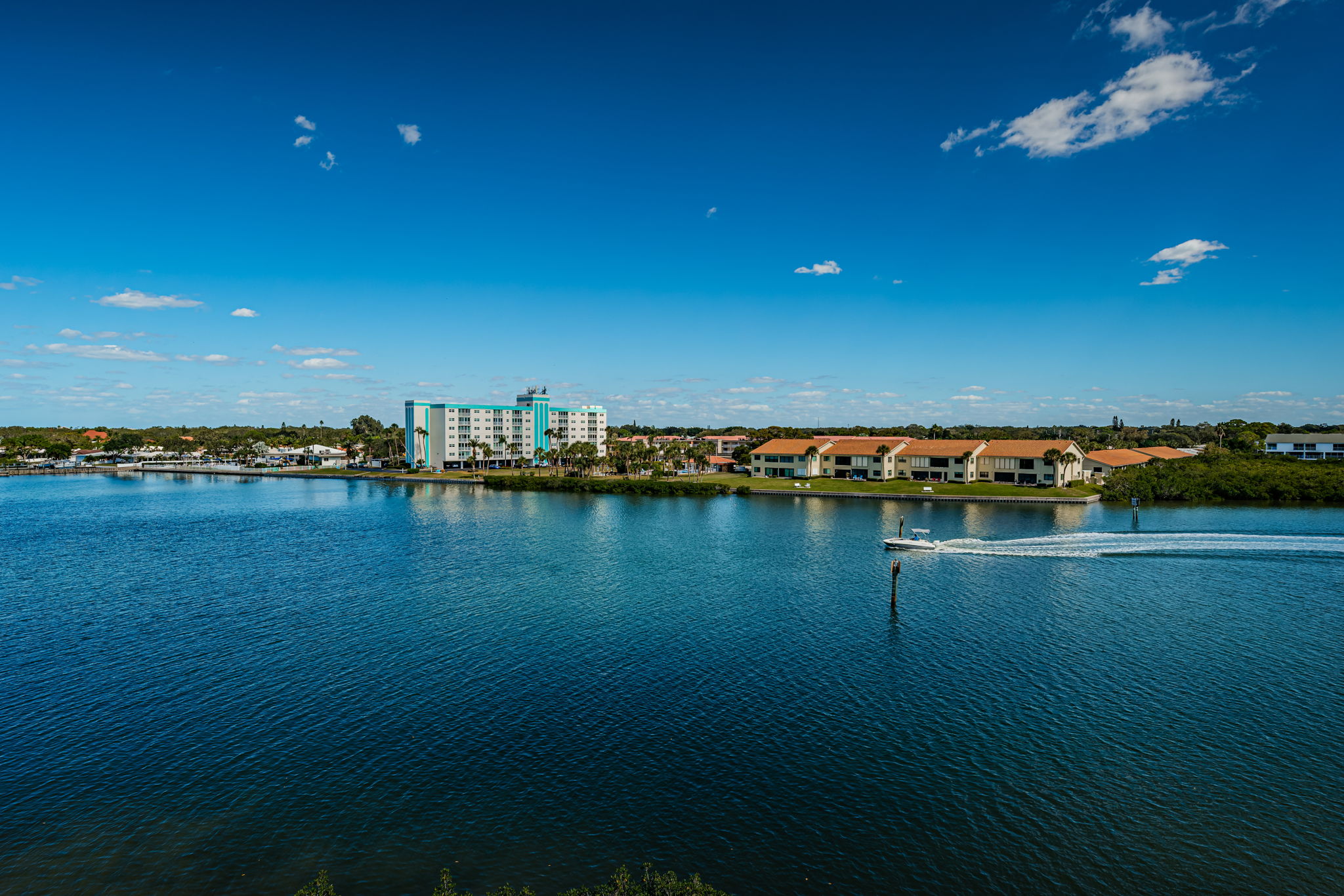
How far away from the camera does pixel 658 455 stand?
156750mm

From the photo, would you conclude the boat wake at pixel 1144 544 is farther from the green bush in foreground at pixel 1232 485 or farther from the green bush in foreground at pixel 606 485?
the green bush in foreground at pixel 606 485

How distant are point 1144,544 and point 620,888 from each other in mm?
66732

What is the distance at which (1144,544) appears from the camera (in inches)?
2571

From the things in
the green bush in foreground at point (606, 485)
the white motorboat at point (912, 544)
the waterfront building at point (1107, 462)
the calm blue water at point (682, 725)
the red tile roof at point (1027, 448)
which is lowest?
the calm blue water at point (682, 725)

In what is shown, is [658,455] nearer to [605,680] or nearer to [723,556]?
[723,556]

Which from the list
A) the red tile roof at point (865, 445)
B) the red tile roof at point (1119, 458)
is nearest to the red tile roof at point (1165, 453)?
the red tile roof at point (1119, 458)

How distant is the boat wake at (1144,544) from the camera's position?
61469mm

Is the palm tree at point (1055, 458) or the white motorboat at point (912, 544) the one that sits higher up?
the palm tree at point (1055, 458)

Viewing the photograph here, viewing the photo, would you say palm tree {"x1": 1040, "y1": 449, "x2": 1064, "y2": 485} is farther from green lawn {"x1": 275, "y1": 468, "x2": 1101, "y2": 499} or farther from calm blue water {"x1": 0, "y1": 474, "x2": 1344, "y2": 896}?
calm blue water {"x1": 0, "y1": 474, "x2": 1344, "y2": 896}

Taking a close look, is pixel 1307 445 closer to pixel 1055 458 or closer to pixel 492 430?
pixel 1055 458

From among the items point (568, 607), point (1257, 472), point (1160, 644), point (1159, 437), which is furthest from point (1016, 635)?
point (1159, 437)

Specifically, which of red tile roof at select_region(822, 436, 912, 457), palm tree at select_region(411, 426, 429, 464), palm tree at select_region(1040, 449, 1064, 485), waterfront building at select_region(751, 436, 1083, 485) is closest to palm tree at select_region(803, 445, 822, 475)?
waterfront building at select_region(751, 436, 1083, 485)

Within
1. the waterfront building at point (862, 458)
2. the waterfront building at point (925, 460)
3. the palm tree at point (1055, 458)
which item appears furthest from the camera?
the waterfront building at point (862, 458)

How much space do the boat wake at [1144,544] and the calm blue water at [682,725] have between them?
3.84 metres
